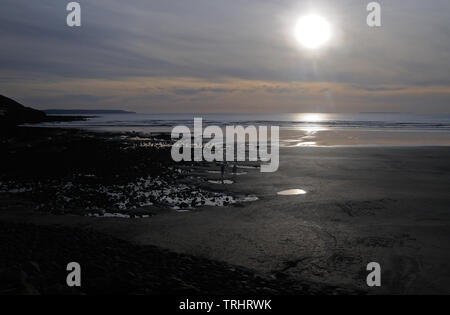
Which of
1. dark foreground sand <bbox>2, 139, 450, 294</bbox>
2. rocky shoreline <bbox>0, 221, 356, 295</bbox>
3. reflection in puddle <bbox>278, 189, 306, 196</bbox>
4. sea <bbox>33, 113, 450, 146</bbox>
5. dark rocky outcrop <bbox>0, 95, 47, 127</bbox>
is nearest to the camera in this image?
rocky shoreline <bbox>0, 221, 356, 295</bbox>

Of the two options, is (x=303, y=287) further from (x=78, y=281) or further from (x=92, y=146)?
(x=92, y=146)

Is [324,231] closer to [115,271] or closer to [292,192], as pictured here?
[292,192]

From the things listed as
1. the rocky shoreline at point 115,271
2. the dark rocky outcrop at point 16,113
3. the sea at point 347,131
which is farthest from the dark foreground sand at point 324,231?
the dark rocky outcrop at point 16,113

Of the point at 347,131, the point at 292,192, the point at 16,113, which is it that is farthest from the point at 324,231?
the point at 16,113

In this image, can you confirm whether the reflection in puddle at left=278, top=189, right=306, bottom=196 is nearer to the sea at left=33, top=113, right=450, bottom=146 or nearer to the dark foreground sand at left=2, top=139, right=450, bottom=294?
the dark foreground sand at left=2, top=139, right=450, bottom=294

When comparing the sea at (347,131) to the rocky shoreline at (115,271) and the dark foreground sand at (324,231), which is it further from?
the rocky shoreline at (115,271)

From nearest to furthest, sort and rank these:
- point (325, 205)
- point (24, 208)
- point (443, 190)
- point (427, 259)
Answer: point (427, 259) < point (24, 208) < point (325, 205) < point (443, 190)

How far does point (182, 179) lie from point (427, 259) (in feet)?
47.1

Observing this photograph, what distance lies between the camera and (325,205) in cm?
1506

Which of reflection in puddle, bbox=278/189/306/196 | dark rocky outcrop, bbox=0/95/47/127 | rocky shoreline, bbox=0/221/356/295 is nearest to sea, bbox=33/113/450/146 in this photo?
dark rocky outcrop, bbox=0/95/47/127

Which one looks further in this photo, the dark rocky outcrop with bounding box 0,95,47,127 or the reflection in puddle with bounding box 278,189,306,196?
the dark rocky outcrop with bounding box 0,95,47,127

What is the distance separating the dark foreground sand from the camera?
342 inches

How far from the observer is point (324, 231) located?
11.7 meters
